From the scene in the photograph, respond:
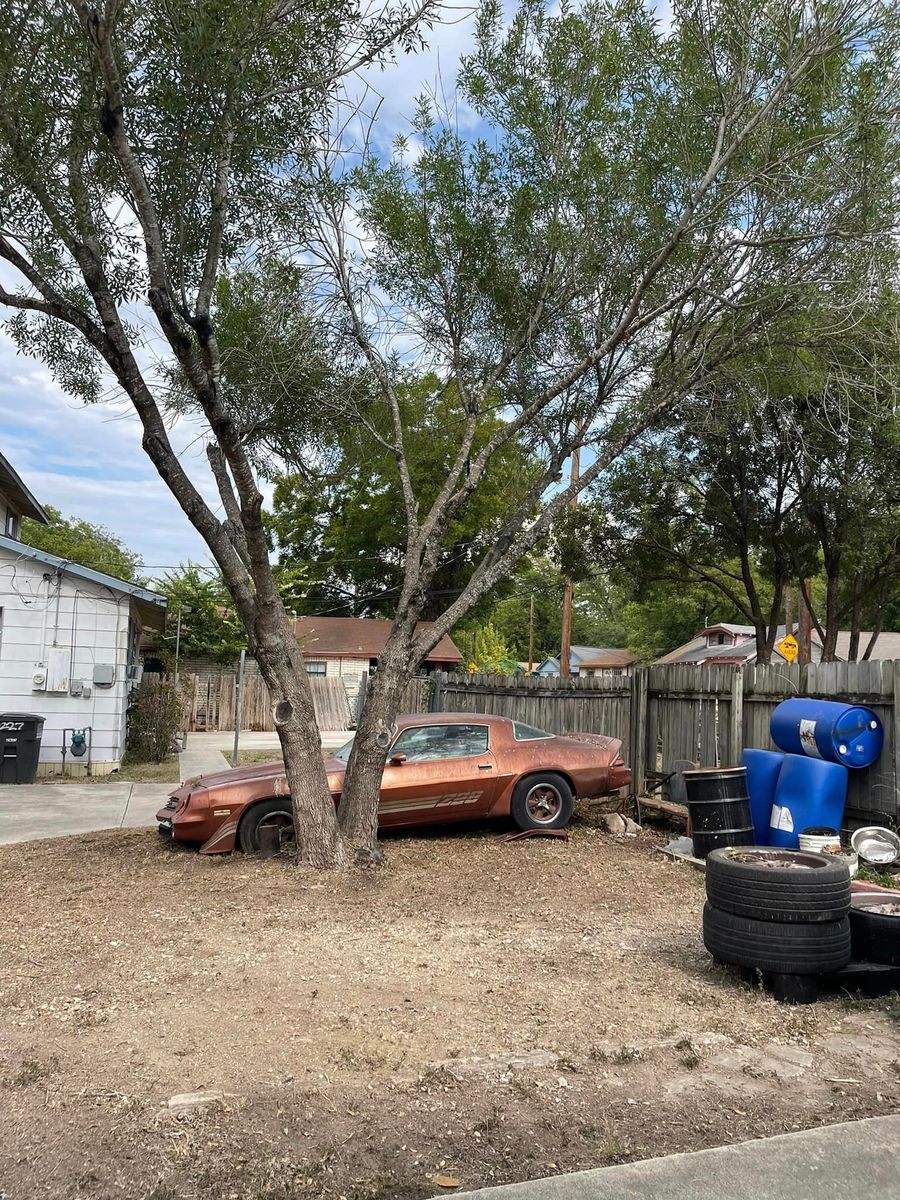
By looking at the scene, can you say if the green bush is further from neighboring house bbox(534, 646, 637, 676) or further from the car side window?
neighboring house bbox(534, 646, 637, 676)

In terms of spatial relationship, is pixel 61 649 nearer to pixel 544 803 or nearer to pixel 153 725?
pixel 153 725

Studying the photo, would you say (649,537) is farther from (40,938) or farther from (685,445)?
(40,938)

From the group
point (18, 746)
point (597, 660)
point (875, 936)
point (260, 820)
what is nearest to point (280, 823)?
point (260, 820)

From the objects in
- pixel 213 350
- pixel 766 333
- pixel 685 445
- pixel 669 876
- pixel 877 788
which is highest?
pixel 685 445

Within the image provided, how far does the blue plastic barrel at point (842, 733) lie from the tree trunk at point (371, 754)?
12.2 ft

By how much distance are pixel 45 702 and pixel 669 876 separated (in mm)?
11216

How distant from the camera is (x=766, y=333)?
8969 mm

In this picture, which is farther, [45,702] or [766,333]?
[45,702]

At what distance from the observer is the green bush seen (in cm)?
1817

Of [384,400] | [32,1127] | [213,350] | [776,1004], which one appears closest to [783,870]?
[776,1004]

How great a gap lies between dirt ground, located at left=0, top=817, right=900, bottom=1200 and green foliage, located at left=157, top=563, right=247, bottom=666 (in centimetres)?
2586

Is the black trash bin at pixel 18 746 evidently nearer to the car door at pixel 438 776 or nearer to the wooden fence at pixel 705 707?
the wooden fence at pixel 705 707

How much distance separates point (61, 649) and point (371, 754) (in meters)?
9.29

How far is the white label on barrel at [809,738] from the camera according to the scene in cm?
866
